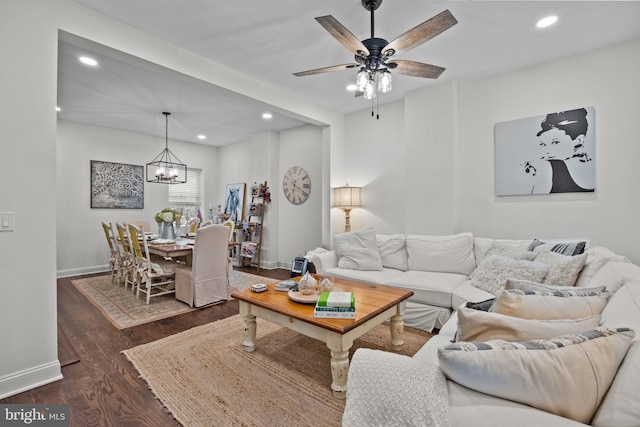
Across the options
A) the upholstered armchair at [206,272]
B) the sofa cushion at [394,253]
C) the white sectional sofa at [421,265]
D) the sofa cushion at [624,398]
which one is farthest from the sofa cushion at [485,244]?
the upholstered armchair at [206,272]

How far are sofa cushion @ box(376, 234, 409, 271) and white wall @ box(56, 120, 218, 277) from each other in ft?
16.4

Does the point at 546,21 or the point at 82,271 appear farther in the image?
the point at 82,271

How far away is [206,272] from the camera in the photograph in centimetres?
357

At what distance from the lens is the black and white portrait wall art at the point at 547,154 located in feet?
9.41

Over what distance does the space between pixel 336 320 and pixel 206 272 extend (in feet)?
7.56

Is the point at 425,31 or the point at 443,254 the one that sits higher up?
the point at 425,31

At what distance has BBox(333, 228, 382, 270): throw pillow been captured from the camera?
3350 mm

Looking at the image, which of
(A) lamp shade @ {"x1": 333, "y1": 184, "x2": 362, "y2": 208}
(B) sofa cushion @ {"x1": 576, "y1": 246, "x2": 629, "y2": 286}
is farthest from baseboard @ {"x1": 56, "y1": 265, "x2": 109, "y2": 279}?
(B) sofa cushion @ {"x1": 576, "y1": 246, "x2": 629, "y2": 286}

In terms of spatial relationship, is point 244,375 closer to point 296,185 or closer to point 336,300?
point 336,300

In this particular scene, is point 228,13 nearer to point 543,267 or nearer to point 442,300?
point 442,300

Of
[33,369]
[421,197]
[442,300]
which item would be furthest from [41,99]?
[421,197]

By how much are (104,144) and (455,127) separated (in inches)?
Answer: 240

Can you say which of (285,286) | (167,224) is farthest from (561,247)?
(167,224)

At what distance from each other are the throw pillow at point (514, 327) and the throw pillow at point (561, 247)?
168cm
